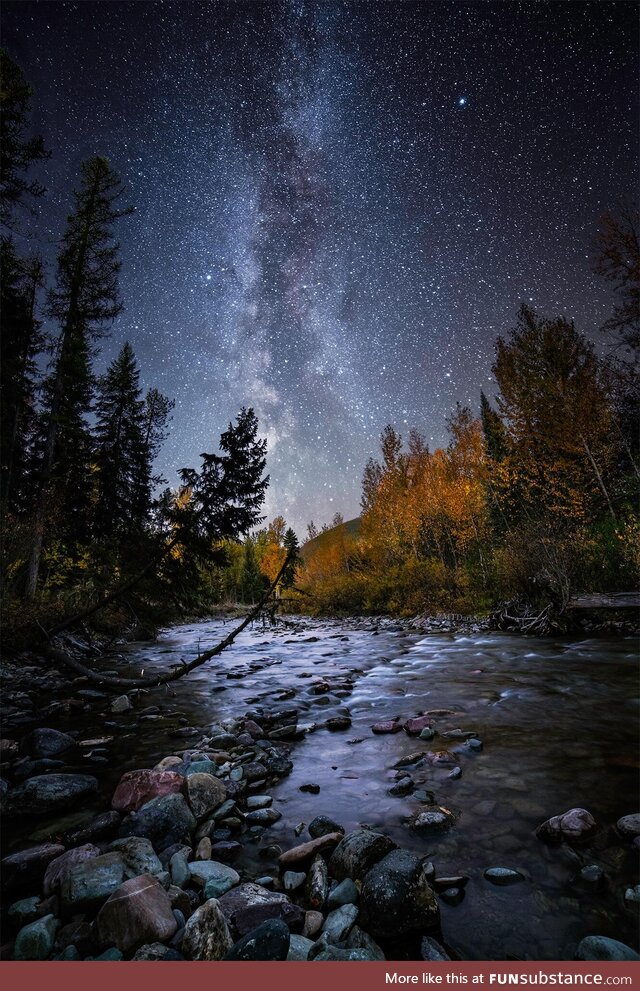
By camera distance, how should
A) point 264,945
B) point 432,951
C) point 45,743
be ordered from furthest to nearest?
point 45,743, point 432,951, point 264,945

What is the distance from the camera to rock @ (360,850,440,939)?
2.08m

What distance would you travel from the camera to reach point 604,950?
75.4 inches

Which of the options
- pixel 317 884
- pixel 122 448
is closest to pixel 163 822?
pixel 317 884

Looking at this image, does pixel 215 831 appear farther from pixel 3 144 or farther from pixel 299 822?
pixel 3 144

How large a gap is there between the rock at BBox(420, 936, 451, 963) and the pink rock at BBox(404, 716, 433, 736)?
3.46 m

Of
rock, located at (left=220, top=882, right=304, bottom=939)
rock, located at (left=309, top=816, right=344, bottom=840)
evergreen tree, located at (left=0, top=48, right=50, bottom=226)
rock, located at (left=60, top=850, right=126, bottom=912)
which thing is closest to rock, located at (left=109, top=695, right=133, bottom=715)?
rock, located at (left=60, top=850, right=126, bottom=912)

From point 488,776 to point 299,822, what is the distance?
1.99 m

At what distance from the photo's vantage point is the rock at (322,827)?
3023mm

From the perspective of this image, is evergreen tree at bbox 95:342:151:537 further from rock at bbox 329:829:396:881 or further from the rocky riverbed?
rock at bbox 329:829:396:881

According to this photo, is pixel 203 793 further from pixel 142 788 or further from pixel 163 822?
pixel 142 788

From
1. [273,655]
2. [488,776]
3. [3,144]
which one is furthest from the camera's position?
[273,655]

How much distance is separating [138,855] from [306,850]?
1.17m

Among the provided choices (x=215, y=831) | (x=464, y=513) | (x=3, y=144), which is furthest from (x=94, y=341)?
(x=464, y=513)
